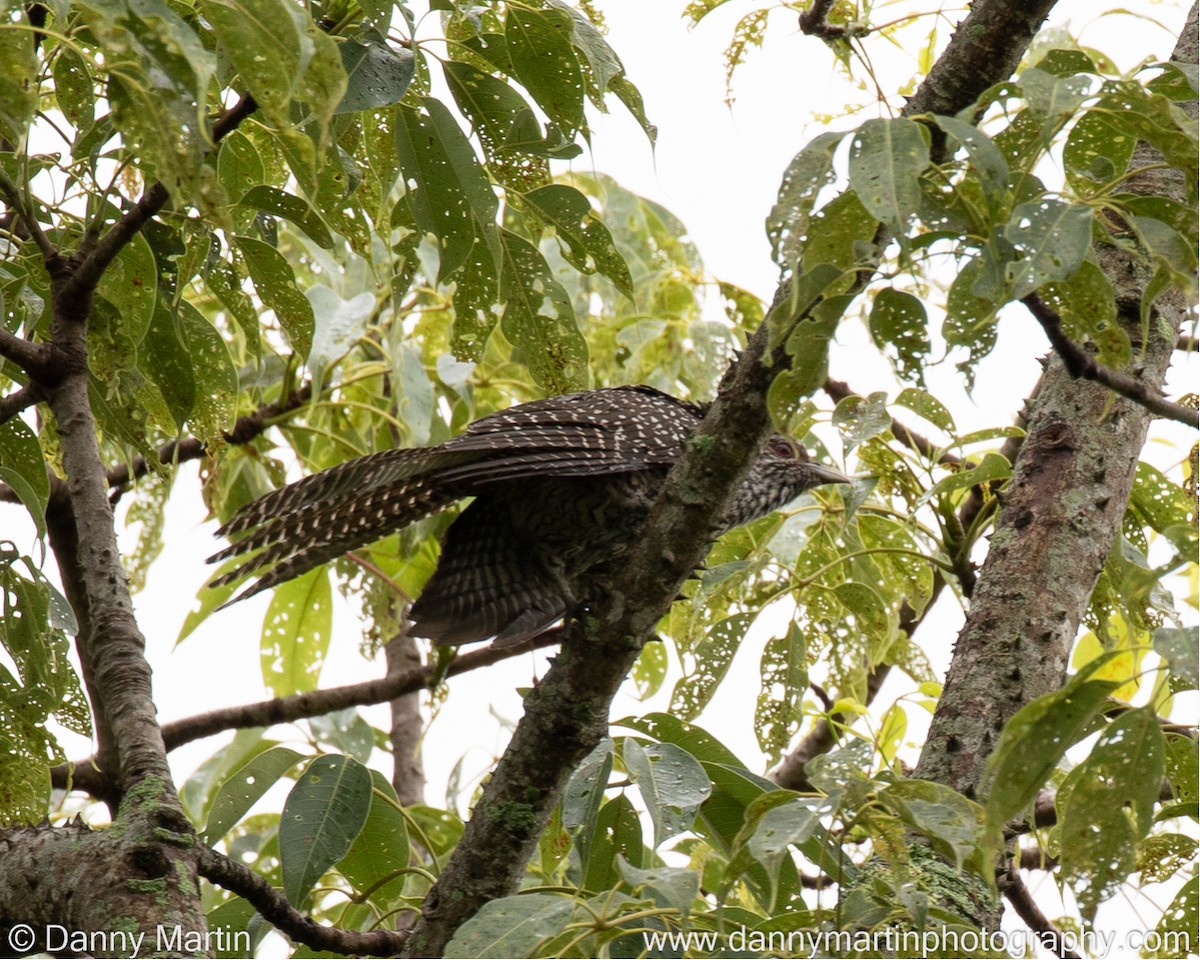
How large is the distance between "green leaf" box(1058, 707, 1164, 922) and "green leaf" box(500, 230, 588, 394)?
141cm

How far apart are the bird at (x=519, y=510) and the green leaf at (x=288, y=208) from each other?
3.33 feet

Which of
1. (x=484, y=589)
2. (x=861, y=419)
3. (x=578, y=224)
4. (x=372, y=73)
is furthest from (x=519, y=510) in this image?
(x=372, y=73)

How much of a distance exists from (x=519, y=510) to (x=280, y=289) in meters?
1.65

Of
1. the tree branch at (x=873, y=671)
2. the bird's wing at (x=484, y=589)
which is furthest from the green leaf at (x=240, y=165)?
the tree branch at (x=873, y=671)

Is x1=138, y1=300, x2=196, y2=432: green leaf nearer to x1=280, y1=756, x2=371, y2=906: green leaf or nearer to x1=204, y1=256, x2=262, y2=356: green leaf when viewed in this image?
x1=204, y1=256, x2=262, y2=356: green leaf

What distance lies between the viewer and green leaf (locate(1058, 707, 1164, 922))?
1543mm

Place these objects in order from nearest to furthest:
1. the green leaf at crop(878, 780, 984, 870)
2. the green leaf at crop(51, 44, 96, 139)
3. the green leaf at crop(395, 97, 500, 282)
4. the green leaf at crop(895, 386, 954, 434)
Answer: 1. the green leaf at crop(878, 780, 984, 870)
2. the green leaf at crop(51, 44, 96, 139)
3. the green leaf at crop(395, 97, 500, 282)
4. the green leaf at crop(895, 386, 954, 434)

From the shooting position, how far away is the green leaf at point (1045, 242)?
149 cm

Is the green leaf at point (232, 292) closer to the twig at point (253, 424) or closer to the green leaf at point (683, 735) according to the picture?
the green leaf at point (683, 735)

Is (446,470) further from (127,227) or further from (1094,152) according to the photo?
(1094,152)

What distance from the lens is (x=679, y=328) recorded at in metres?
4.32

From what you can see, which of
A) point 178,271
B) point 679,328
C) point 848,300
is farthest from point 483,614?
point 848,300

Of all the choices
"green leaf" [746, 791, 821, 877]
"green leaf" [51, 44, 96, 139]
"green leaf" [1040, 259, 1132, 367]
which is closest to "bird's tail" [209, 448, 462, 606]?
"green leaf" [51, 44, 96, 139]

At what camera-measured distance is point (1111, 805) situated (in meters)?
1.58
